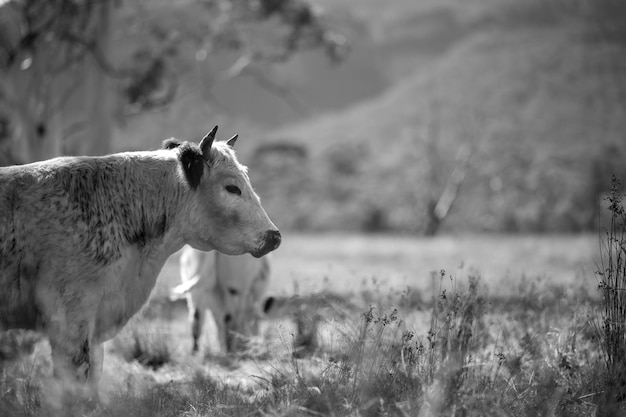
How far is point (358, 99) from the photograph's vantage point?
12350 centimetres

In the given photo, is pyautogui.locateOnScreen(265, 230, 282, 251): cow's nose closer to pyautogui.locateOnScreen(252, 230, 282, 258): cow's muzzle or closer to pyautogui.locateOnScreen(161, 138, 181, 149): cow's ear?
pyautogui.locateOnScreen(252, 230, 282, 258): cow's muzzle

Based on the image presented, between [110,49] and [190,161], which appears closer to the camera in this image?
[190,161]

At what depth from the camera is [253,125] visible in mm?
103938

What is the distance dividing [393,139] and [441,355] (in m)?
83.3

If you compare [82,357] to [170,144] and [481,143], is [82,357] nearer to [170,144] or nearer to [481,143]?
[170,144]

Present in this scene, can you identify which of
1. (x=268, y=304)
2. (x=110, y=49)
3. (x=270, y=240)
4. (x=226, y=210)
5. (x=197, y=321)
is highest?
(x=110, y=49)

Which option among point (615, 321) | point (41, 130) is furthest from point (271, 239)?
point (41, 130)

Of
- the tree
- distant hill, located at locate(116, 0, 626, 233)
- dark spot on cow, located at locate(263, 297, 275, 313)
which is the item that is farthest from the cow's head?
distant hill, located at locate(116, 0, 626, 233)

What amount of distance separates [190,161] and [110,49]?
11469 mm

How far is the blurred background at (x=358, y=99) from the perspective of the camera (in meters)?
15.5

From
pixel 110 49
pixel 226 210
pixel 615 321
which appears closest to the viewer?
pixel 615 321

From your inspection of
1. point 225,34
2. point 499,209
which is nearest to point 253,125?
point 499,209

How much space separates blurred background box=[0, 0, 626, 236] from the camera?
50.8 ft

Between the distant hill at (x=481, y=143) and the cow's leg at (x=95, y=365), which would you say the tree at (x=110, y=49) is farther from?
the distant hill at (x=481, y=143)
